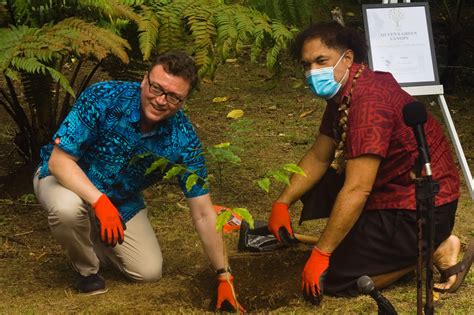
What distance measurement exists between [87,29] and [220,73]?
12.8ft

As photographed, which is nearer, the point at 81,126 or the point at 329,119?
the point at 81,126

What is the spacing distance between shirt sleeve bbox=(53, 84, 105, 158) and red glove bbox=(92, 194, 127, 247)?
0.97ft

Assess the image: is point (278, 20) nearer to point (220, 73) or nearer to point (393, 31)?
point (393, 31)

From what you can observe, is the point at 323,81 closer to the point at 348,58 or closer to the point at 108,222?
the point at 348,58

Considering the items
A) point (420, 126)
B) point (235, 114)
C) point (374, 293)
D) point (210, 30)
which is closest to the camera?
point (420, 126)

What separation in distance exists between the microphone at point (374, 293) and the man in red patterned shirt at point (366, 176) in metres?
0.86

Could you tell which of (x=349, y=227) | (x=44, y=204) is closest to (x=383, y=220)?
(x=349, y=227)

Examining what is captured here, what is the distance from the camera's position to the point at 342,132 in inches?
159

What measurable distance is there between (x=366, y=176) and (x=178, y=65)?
0.93 metres

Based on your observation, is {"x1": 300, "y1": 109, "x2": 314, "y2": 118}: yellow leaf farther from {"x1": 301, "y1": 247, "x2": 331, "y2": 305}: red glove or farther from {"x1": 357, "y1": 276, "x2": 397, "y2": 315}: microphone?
{"x1": 357, "y1": 276, "x2": 397, "y2": 315}: microphone

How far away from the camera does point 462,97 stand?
25.0ft

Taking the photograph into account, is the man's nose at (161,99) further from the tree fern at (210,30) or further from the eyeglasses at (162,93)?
the tree fern at (210,30)

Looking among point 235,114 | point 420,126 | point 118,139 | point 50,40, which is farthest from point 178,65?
point 235,114

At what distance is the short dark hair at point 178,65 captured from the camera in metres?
3.80
